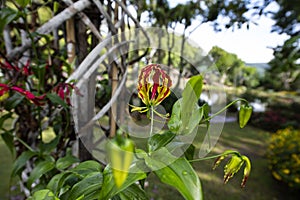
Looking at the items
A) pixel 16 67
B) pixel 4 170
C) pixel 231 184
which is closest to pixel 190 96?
pixel 16 67

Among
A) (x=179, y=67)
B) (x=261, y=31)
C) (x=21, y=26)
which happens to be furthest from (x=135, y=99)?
(x=261, y=31)

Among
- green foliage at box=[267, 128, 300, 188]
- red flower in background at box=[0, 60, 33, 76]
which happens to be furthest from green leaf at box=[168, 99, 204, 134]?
→ green foliage at box=[267, 128, 300, 188]

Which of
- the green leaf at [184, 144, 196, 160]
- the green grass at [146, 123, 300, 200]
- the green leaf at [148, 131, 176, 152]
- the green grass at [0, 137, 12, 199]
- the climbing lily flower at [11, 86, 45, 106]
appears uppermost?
the climbing lily flower at [11, 86, 45, 106]

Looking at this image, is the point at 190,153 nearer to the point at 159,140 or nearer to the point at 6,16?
the point at 159,140

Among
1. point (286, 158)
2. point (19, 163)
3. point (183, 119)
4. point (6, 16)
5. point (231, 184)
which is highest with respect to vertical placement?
point (6, 16)

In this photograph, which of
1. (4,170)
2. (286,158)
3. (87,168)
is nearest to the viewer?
(87,168)

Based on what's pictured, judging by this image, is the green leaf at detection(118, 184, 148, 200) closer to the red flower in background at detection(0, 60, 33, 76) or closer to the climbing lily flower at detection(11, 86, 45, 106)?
the climbing lily flower at detection(11, 86, 45, 106)

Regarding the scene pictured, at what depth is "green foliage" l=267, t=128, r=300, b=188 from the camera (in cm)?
172

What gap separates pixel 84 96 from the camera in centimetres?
52

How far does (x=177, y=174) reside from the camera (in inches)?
7.3

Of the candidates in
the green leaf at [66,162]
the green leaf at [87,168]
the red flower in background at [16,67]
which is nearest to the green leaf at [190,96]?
the green leaf at [87,168]

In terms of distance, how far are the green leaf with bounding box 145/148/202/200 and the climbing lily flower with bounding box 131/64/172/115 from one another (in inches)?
2.0

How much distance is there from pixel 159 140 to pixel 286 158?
1951mm

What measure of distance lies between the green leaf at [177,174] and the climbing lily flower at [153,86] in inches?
2.0
